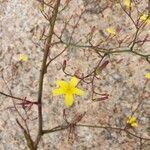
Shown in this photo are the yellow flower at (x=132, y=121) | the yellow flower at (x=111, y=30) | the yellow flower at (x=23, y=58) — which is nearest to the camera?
the yellow flower at (x=132, y=121)

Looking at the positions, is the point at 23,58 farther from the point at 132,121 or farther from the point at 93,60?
the point at 132,121

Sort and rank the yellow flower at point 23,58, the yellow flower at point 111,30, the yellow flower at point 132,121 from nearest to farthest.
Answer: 1. the yellow flower at point 132,121
2. the yellow flower at point 23,58
3. the yellow flower at point 111,30


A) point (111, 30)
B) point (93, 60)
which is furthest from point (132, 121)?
point (111, 30)

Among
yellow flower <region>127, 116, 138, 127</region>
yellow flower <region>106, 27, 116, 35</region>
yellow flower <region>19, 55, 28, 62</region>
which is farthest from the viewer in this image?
yellow flower <region>106, 27, 116, 35</region>

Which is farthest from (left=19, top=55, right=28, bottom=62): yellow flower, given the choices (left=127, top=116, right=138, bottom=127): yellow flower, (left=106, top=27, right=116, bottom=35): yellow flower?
(left=127, top=116, right=138, bottom=127): yellow flower

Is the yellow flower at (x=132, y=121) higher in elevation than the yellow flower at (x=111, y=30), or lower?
lower

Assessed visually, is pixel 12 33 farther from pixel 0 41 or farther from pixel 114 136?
pixel 114 136

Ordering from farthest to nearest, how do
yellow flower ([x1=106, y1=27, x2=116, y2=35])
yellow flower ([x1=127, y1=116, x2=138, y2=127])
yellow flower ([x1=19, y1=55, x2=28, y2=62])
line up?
yellow flower ([x1=106, y1=27, x2=116, y2=35])
yellow flower ([x1=19, y1=55, x2=28, y2=62])
yellow flower ([x1=127, y1=116, x2=138, y2=127])

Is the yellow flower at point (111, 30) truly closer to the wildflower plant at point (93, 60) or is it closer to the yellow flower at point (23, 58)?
the wildflower plant at point (93, 60)

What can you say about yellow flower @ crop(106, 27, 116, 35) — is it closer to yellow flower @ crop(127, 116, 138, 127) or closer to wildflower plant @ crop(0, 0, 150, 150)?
wildflower plant @ crop(0, 0, 150, 150)

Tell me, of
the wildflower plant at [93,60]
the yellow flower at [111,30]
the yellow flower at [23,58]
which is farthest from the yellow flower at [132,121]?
the yellow flower at [23,58]

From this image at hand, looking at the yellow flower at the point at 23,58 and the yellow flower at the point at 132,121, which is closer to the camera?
the yellow flower at the point at 132,121

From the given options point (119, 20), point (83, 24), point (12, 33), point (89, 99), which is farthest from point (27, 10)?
point (89, 99)
